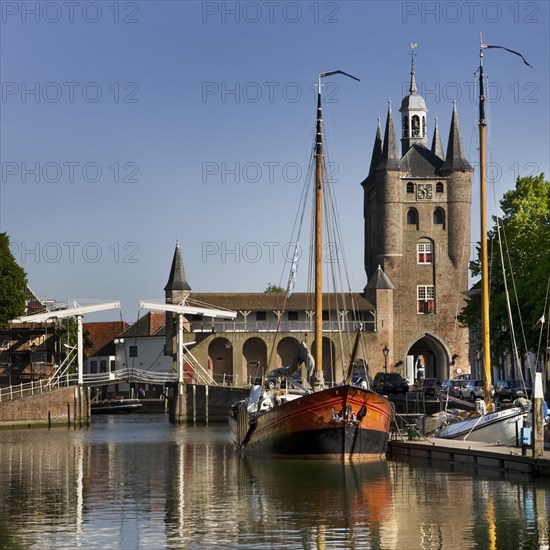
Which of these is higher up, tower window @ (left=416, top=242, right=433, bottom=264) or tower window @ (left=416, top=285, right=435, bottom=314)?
tower window @ (left=416, top=242, right=433, bottom=264)

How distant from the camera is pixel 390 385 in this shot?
2763 inches

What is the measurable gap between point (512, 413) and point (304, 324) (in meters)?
55.2

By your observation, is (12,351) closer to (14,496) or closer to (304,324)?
(304,324)

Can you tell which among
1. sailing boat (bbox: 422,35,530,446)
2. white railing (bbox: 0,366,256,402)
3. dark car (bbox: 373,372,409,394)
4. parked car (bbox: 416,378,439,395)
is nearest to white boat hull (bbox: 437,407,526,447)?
sailing boat (bbox: 422,35,530,446)

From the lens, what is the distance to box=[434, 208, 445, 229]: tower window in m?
97.1

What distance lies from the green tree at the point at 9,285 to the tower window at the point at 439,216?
3796 cm

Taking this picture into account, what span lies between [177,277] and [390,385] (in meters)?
27.8

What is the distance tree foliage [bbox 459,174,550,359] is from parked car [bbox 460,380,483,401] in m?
2.74

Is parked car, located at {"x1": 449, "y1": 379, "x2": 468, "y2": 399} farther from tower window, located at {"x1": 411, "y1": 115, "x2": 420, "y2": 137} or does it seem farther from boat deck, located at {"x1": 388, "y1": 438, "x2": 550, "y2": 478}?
tower window, located at {"x1": 411, "y1": 115, "x2": 420, "y2": 137}

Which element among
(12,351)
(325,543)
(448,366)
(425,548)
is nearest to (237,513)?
(325,543)

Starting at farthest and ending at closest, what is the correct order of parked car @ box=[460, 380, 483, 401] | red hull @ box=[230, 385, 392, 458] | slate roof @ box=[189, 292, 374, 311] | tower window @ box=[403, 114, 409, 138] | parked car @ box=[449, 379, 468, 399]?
tower window @ box=[403, 114, 409, 138], slate roof @ box=[189, 292, 374, 311], parked car @ box=[449, 379, 468, 399], parked car @ box=[460, 380, 483, 401], red hull @ box=[230, 385, 392, 458]

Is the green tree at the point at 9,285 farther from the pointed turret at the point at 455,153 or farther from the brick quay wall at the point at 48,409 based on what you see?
the pointed turret at the point at 455,153

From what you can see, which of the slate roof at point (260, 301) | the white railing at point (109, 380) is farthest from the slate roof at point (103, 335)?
the white railing at point (109, 380)

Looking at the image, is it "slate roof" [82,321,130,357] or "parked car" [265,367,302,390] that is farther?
"slate roof" [82,321,130,357]
